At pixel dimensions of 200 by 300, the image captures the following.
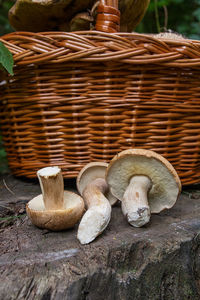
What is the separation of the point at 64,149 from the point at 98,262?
1.75ft

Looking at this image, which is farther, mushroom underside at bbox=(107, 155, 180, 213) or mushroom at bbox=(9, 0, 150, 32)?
mushroom at bbox=(9, 0, 150, 32)

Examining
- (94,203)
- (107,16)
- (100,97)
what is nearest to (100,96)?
(100,97)

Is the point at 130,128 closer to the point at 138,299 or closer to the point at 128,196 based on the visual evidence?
the point at 128,196

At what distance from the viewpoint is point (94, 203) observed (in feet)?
2.40

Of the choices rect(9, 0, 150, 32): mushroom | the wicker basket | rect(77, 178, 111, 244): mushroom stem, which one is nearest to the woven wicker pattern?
the wicker basket

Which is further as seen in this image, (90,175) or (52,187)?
(90,175)

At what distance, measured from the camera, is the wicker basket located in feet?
2.84

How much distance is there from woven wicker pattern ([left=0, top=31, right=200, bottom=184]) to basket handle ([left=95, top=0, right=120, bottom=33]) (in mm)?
85

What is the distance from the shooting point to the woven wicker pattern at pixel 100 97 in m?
0.87

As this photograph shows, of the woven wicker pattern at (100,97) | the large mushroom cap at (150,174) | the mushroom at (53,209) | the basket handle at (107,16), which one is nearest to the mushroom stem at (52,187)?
the mushroom at (53,209)

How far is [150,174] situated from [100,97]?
334mm

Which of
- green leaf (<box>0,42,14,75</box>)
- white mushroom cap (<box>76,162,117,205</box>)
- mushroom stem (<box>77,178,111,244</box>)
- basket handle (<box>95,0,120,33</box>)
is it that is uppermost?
basket handle (<box>95,0,120,33</box>)

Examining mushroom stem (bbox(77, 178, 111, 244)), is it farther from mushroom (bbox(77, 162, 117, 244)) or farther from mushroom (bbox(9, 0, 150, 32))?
mushroom (bbox(9, 0, 150, 32))

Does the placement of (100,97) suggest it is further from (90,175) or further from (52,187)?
(52,187)
